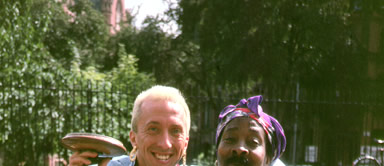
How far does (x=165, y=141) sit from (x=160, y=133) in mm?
45

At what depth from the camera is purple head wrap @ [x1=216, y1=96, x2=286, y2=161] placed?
2033 mm

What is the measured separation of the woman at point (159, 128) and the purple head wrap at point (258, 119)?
A: 0.25 meters

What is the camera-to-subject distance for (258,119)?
6.64 ft

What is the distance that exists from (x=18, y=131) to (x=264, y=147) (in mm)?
6281

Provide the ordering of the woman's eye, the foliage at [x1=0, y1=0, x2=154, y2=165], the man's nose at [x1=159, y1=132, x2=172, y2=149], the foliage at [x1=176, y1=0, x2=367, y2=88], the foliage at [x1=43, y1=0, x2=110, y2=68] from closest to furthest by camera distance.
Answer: the man's nose at [x1=159, y1=132, x2=172, y2=149] → the woman's eye → the foliage at [x1=0, y1=0, x2=154, y2=165] → the foliage at [x1=176, y1=0, x2=367, y2=88] → the foliage at [x1=43, y1=0, x2=110, y2=68]

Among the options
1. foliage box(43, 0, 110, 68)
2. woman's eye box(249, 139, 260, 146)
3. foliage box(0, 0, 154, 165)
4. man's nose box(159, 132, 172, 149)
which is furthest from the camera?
foliage box(43, 0, 110, 68)

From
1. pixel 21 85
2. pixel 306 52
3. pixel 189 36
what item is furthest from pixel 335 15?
pixel 21 85

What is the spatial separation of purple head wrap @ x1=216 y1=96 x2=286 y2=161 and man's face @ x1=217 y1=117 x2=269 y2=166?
30 mm

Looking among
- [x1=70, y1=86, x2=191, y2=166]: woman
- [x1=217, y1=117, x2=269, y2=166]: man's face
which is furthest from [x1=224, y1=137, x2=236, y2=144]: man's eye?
[x1=70, y1=86, x2=191, y2=166]: woman

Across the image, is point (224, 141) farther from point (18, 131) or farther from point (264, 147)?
point (18, 131)

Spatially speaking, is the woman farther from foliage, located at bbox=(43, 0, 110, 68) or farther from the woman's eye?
foliage, located at bbox=(43, 0, 110, 68)

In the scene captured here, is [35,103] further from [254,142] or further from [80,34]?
[80,34]

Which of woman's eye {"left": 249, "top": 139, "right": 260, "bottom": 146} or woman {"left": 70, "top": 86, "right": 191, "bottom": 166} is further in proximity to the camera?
woman's eye {"left": 249, "top": 139, "right": 260, "bottom": 146}

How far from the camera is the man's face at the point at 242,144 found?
1.88m
